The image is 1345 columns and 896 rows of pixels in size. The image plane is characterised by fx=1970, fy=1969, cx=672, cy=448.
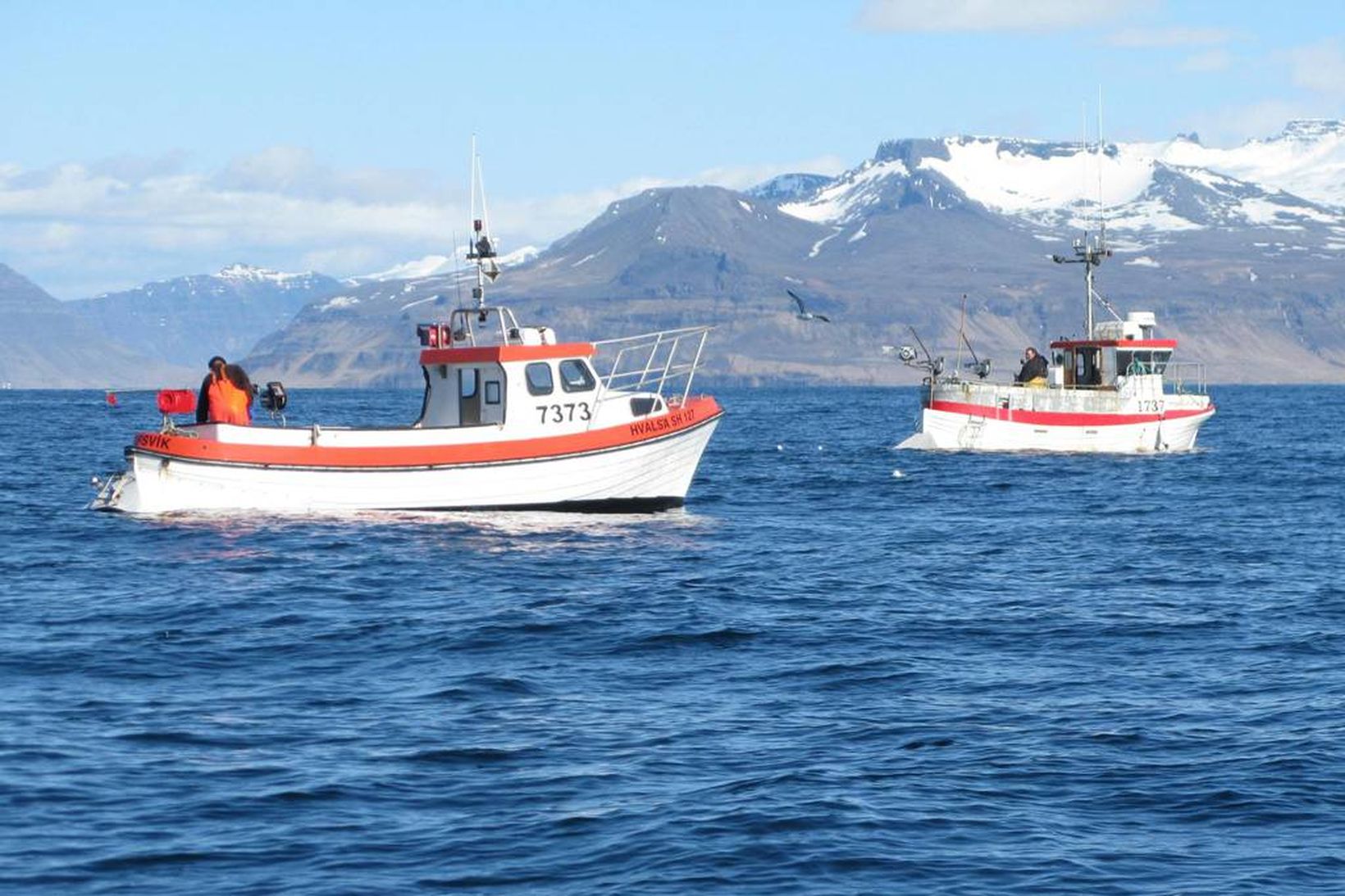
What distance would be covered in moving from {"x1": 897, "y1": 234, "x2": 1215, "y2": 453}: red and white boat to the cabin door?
3618cm

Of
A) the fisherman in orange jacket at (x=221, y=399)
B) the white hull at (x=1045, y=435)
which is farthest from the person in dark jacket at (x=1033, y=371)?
the fisherman in orange jacket at (x=221, y=399)

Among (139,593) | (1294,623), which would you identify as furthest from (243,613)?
(1294,623)

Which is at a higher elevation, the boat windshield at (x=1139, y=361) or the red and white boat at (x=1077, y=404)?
the boat windshield at (x=1139, y=361)

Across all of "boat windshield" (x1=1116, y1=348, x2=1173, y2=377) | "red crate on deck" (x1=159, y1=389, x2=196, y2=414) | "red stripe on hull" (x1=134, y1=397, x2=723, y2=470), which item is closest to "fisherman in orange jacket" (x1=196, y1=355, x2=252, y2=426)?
"red stripe on hull" (x1=134, y1=397, x2=723, y2=470)

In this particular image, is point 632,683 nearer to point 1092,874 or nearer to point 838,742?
point 838,742

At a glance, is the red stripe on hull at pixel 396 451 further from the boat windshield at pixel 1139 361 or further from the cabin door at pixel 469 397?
the boat windshield at pixel 1139 361

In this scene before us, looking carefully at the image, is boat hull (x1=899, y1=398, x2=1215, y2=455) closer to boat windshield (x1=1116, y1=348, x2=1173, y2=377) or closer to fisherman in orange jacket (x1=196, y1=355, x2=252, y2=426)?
boat windshield (x1=1116, y1=348, x2=1173, y2=377)

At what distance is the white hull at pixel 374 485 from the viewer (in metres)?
40.8

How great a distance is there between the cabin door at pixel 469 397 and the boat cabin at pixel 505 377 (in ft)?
0.06

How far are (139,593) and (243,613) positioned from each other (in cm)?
280

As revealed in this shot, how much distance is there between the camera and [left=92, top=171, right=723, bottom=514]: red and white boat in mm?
40844

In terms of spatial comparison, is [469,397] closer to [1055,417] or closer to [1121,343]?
[1055,417]

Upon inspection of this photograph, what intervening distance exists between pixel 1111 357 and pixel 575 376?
1594 inches

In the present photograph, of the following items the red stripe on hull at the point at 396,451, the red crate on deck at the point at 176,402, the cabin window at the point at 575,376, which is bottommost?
the red stripe on hull at the point at 396,451
